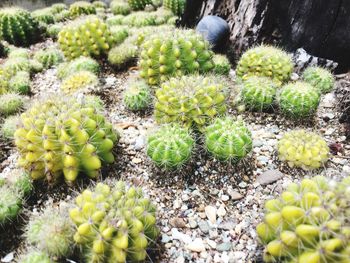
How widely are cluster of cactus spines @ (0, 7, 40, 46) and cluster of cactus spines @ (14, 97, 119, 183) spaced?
165 inches

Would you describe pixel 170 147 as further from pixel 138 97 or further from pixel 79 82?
pixel 79 82

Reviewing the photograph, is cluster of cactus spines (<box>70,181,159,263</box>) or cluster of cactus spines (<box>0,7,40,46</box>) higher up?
cluster of cactus spines (<box>70,181,159,263</box>)

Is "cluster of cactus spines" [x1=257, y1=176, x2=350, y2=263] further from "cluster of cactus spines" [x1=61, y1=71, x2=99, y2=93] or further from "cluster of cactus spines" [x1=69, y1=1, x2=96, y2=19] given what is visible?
"cluster of cactus spines" [x1=69, y1=1, x2=96, y2=19]

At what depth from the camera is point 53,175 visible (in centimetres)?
307

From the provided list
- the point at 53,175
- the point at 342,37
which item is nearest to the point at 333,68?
the point at 342,37

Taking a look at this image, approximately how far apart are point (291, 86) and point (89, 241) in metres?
2.68

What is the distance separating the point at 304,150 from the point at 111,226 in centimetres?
187

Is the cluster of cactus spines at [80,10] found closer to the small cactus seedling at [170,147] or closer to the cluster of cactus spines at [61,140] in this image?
the cluster of cactus spines at [61,140]

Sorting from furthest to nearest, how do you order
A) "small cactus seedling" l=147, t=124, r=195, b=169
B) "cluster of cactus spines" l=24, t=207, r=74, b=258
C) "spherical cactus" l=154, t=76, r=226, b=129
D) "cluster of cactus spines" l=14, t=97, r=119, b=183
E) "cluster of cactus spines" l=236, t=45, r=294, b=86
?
"cluster of cactus spines" l=236, t=45, r=294, b=86 → "spherical cactus" l=154, t=76, r=226, b=129 → "small cactus seedling" l=147, t=124, r=195, b=169 → "cluster of cactus spines" l=14, t=97, r=119, b=183 → "cluster of cactus spines" l=24, t=207, r=74, b=258

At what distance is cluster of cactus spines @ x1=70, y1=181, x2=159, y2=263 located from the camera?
2.27 m

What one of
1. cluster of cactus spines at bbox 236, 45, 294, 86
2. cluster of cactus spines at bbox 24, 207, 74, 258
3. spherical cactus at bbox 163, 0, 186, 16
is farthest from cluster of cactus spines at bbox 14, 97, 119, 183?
spherical cactus at bbox 163, 0, 186, 16

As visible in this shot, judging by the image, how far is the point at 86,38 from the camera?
5273mm

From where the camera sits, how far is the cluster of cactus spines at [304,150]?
128 inches

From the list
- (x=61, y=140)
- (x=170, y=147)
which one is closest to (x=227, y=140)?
(x=170, y=147)
